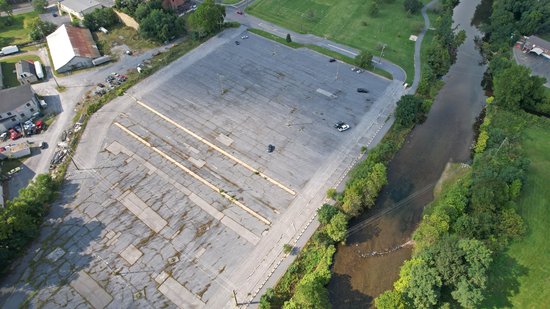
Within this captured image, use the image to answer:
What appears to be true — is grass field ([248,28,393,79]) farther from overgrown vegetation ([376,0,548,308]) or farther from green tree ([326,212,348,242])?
green tree ([326,212,348,242])

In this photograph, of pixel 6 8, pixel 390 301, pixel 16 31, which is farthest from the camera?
pixel 6 8

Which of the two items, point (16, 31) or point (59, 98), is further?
point (16, 31)

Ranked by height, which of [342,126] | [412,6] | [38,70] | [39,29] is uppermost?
[412,6]

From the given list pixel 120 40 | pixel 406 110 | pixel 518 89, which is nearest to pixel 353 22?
pixel 406 110

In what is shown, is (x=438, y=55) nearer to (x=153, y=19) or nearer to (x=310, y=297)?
(x=310, y=297)

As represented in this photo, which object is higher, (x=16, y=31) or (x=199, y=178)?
(x=16, y=31)

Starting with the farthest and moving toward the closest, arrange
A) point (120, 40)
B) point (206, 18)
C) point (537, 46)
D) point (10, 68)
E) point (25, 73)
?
point (120, 40)
point (206, 18)
point (537, 46)
point (10, 68)
point (25, 73)
